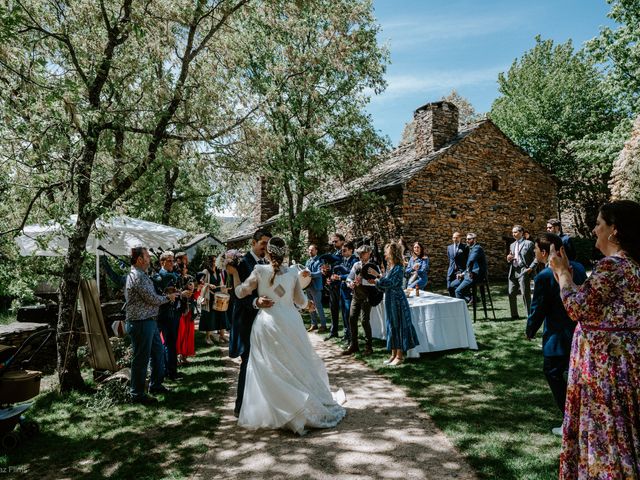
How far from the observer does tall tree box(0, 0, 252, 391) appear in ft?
17.8

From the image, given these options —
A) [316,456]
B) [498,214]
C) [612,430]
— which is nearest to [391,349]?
[316,456]

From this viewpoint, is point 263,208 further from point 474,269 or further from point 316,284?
point 474,269

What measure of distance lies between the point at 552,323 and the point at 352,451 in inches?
88.2

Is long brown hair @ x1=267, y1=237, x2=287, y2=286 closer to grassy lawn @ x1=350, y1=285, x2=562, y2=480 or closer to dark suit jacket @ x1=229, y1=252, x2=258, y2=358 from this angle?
dark suit jacket @ x1=229, y1=252, x2=258, y2=358

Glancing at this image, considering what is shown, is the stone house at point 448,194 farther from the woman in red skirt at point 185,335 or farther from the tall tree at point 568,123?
the woman in red skirt at point 185,335

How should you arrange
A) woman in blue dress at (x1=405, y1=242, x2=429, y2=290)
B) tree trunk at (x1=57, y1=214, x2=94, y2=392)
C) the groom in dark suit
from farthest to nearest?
woman in blue dress at (x1=405, y1=242, x2=429, y2=290) → tree trunk at (x1=57, y1=214, x2=94, y2=392) → the groom in dark suit

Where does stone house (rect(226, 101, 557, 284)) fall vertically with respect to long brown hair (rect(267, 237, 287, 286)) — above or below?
above

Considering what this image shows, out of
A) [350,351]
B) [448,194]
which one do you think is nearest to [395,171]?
[448,194]

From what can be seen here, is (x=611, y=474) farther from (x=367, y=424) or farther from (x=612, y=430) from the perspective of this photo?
(x=367, y=424)

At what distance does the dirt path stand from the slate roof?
12854 mm

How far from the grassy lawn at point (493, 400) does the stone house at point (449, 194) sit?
29.6 feet

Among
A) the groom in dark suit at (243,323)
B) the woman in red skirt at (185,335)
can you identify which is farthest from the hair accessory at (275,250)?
the woman in red skirt at (185,335)

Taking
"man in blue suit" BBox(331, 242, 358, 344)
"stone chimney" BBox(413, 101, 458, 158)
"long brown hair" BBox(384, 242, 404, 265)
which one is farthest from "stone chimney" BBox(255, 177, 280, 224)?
"long brown hair" BBox(384, 242, 404, 265)

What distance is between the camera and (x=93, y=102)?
637 centimetres
